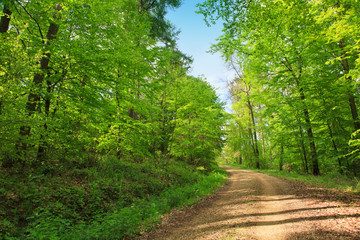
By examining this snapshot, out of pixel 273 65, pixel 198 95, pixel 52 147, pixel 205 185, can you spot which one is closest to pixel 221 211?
pixel 205 185

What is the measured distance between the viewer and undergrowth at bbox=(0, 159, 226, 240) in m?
4.54

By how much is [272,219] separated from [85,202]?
6.59m

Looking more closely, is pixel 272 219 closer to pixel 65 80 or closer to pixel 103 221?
pixel 103 221

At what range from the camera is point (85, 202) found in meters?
6.41

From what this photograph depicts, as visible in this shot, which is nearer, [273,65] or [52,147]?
[52,147]

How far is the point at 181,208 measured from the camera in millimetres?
7578

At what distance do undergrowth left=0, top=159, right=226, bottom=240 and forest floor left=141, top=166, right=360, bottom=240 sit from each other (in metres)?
0.88

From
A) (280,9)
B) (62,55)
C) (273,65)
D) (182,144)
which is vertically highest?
(273,65)

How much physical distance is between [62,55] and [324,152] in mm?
19198

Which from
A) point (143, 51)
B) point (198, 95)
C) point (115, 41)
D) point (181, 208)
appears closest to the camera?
point (181, 208)

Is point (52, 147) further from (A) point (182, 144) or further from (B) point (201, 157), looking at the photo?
(B) point (201, 157)

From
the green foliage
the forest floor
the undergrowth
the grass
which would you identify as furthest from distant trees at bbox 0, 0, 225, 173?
the grass

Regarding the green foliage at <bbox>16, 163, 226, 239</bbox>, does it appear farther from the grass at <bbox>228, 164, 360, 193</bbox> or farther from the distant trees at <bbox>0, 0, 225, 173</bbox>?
the grass at <bbox>228, 164, 360, 193</bbox>

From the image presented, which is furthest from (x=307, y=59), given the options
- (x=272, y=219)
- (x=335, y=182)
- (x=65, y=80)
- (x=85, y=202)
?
(x=85, y=202)
